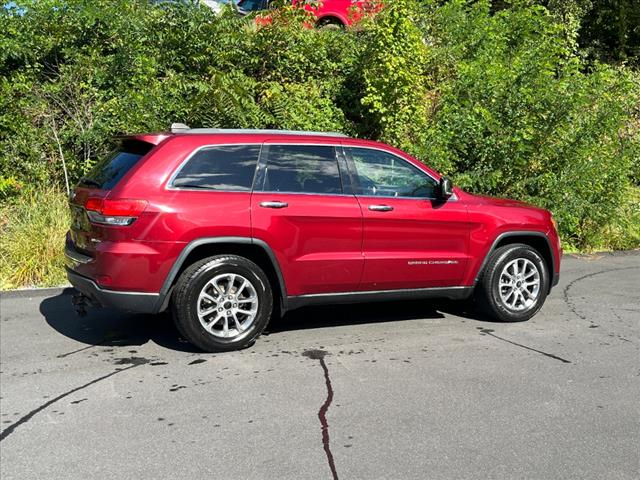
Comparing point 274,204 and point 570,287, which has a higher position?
point 274,204

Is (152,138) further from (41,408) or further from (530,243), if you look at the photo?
(530,243)

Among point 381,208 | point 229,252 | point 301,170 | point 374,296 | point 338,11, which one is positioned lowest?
point 374,296

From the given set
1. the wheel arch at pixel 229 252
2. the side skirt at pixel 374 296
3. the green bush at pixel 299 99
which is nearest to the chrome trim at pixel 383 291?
the side skirt at pixel 374 296

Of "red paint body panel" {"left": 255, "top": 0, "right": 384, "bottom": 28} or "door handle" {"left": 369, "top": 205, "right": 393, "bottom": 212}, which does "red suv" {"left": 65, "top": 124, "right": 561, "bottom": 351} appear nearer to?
"door handle" {"left": 369, "top": 205, "right": 393, "bottom": 212}

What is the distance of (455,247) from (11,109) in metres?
7.06

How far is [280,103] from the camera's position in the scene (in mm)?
10047

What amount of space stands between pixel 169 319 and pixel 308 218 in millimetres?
1940

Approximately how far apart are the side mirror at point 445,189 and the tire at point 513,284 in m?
0.79

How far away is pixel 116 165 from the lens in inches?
208

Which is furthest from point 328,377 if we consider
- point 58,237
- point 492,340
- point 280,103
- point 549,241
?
point 280,103

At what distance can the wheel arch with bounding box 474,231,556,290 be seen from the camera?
6.10 meters

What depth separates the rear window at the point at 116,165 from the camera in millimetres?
5113

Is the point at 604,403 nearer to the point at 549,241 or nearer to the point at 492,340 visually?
the point at 492,340

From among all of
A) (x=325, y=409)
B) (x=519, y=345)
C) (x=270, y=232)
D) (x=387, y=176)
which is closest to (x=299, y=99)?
(x=387, y=176)
